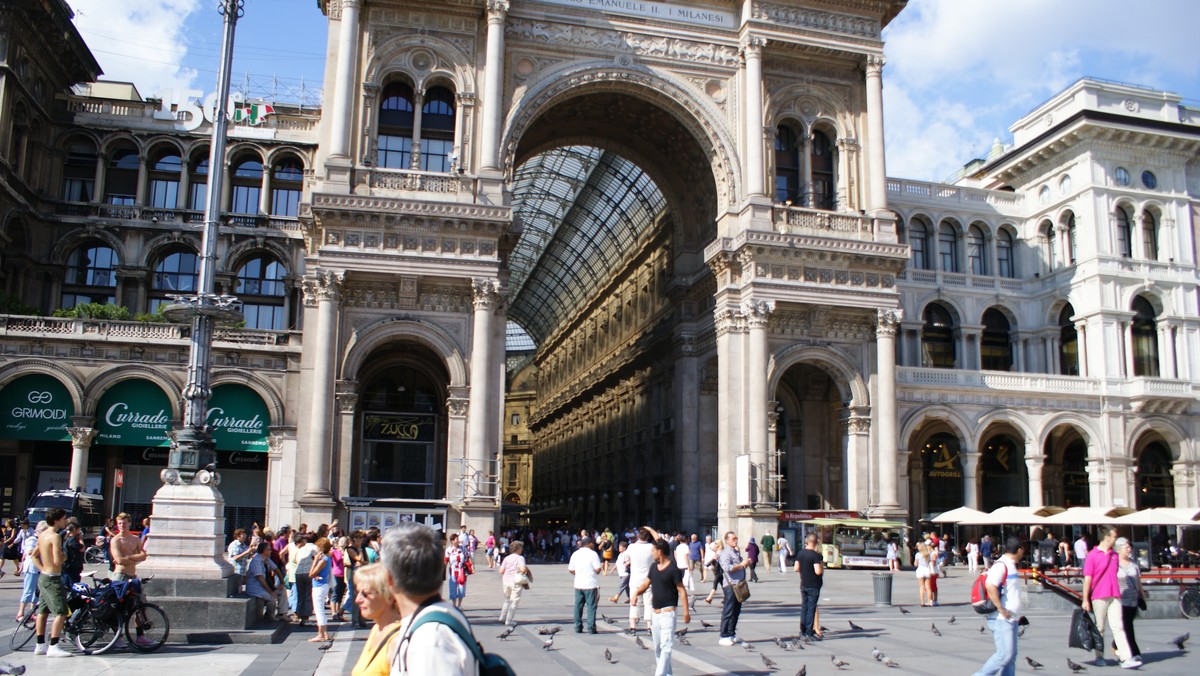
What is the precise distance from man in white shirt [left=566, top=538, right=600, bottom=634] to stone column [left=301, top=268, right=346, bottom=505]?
19.9 m

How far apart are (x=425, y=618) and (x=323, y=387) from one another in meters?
33.9

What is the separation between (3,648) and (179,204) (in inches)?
1599

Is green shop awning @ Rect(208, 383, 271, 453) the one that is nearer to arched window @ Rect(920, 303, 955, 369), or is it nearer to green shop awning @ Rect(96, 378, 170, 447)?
green shop awning @ Rect(96, 378, 170, 447)

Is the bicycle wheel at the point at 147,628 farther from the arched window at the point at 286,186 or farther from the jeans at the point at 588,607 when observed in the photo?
the arched window at the point at 286,186

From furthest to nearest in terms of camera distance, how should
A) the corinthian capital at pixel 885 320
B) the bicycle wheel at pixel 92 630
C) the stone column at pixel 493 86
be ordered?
the corinthian capital at pixel 885 320
the stone column at pixel 493 86
the bicycle wheel at pixel 92 630

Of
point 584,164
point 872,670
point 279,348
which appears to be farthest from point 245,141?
point 872,670

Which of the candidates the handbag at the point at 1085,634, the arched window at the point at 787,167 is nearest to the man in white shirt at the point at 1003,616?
Answer: the handbag at the point at 1085,634

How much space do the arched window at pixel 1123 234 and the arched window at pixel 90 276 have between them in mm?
49001

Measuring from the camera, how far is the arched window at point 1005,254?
55.1 metres

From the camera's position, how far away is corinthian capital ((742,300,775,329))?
1598 inches

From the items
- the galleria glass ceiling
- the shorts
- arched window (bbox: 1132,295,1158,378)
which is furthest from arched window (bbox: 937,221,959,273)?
the shorts

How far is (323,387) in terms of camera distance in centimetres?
3728

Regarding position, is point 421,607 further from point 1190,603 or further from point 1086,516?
point 1086,516

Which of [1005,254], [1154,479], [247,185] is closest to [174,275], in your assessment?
[247,185]
